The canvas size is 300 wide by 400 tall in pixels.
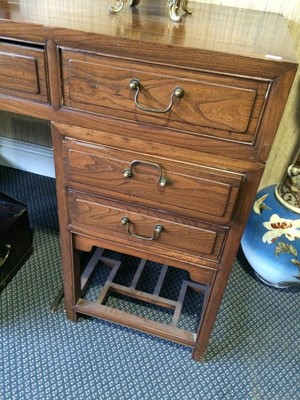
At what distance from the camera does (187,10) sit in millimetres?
906

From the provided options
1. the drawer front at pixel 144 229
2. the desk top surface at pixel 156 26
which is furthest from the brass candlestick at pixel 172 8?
the drawer front at pixel 144 229

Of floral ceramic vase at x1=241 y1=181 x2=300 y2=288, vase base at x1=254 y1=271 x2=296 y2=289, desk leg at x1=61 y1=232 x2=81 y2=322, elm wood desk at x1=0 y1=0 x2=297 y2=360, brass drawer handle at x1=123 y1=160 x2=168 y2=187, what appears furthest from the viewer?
vase base at x1=254 y1=271 x2=296 y2=289

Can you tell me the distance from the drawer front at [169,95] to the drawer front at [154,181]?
8cm

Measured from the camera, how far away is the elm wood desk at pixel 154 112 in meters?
0.63

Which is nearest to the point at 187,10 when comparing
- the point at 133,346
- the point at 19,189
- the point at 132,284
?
the point at 132,284

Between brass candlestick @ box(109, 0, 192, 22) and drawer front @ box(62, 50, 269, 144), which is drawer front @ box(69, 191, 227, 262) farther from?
brass candlestick @ box(109, 0, 192, 22)

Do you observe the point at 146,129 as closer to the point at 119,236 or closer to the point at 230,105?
the point at 230,105

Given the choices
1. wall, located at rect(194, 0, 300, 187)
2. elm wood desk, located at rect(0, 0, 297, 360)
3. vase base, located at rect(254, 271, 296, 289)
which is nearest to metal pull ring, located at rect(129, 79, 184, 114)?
elm wood desk, located at rect(0, 0, 297, 360)

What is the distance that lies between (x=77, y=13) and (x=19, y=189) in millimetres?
1055

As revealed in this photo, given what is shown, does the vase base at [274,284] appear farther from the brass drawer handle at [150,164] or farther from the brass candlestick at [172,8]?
the brass candlestick at [172,8]

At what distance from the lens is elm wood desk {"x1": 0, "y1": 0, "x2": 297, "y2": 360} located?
0.63 meters

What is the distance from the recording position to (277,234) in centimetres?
119

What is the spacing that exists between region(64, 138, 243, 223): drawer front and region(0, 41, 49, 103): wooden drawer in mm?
119

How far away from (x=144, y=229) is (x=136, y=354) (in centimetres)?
45
